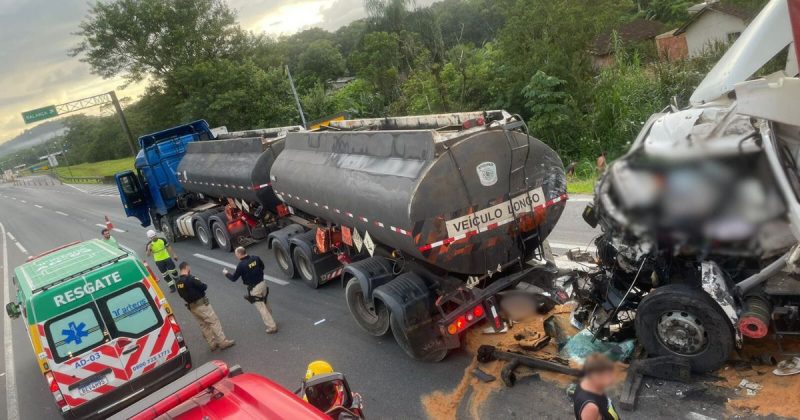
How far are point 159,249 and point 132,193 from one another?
5908 mm

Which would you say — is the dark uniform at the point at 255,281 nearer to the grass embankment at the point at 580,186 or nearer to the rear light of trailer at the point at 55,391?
the rear light of trailer at the point at 55,391

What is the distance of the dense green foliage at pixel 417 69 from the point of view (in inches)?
660

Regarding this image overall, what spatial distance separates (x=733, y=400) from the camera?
4.75 metres

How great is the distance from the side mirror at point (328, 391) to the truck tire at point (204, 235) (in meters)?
11.4

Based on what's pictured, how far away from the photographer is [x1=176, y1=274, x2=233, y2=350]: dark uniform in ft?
26.3

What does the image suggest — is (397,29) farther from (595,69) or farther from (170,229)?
(170,229)

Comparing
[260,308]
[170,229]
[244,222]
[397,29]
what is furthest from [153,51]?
[260,308]

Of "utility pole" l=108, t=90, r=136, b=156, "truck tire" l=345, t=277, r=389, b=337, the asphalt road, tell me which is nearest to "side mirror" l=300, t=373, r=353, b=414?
the asphalt road

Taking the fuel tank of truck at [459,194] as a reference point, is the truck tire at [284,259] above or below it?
below

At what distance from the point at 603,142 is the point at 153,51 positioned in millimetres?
35235

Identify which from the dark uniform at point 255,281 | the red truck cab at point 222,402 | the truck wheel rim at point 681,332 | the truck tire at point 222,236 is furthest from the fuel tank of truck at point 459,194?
the truck tire at point 222,236

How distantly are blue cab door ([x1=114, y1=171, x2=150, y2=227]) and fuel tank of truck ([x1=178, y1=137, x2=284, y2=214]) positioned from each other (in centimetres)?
229

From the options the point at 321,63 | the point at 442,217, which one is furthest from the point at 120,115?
the point at 442,217

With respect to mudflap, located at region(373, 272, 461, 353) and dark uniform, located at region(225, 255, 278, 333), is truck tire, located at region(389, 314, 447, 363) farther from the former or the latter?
dark uniform, located at region(225, 255, 278, 333)
